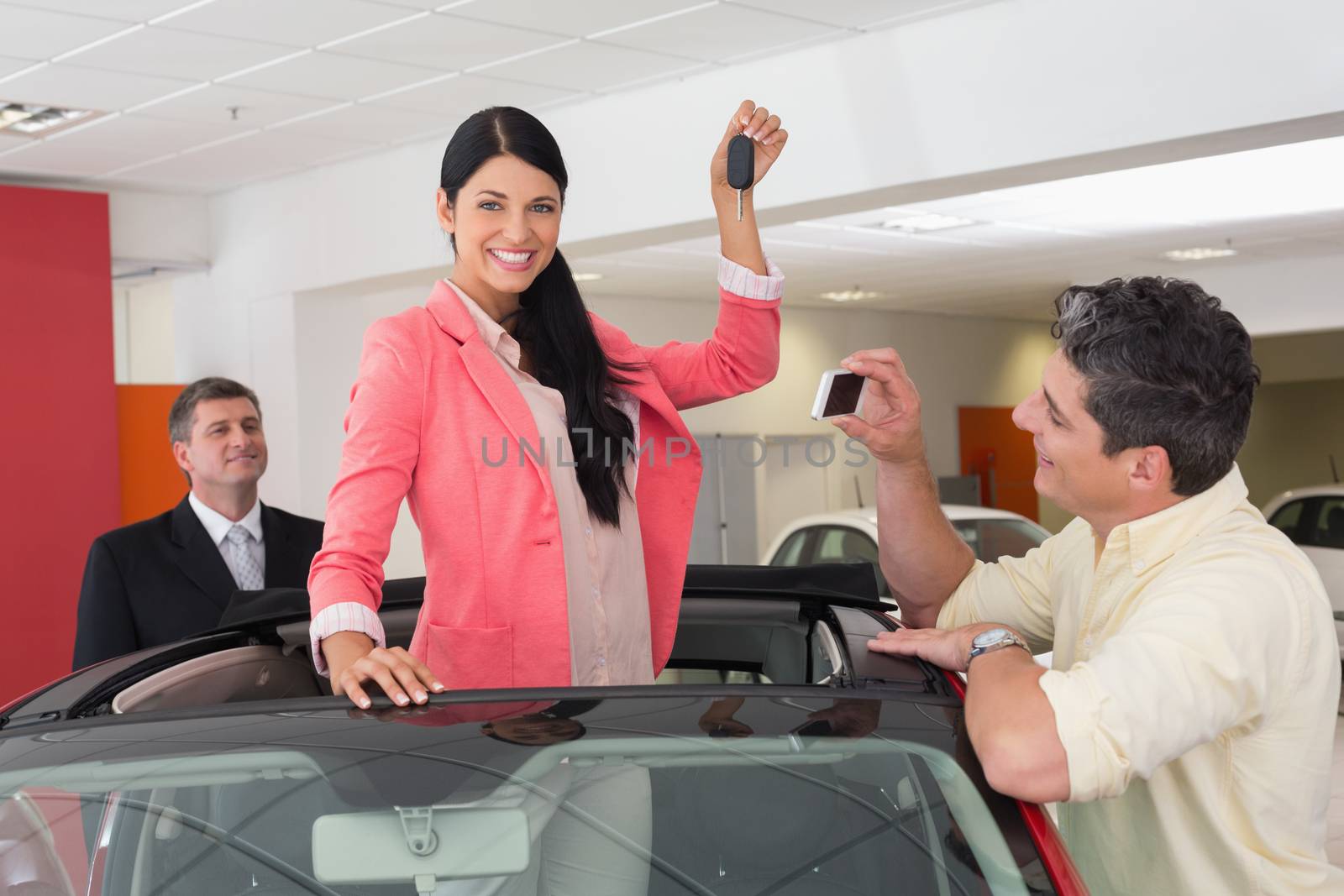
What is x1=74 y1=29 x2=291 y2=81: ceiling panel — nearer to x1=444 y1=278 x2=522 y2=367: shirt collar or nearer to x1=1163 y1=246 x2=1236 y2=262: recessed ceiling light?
x1=444 y1=278 x2=522 y2=367: shirt collar

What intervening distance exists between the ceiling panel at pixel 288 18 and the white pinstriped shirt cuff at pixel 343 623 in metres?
3.86

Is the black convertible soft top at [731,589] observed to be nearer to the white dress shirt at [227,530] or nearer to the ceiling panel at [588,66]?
the white dress shirt at [227,530]

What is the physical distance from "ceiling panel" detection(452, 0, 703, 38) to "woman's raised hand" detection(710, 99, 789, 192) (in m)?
3.11

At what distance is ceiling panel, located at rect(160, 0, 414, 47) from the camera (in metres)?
4.94

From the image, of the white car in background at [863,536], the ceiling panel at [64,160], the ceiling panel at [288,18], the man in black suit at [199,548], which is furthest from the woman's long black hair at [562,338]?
the ceiling panel at [64,160]

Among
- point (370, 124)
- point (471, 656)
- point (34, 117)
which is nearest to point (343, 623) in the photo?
point (471, 656)

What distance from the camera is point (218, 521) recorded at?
10.4 ft

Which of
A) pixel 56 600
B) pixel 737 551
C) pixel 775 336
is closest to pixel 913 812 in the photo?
pixel 775 336

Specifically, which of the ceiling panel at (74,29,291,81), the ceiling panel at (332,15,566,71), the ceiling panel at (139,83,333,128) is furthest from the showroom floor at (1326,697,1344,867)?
the ceiling panel at (139,83,333,128)

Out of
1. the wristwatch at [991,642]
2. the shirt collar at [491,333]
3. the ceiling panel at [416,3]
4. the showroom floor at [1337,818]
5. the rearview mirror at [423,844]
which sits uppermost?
the ceiling panel at [416,3]

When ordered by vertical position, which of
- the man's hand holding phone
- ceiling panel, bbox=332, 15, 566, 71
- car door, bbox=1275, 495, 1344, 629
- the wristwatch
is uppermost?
ceiling panel, bbox=332, 15, 566, 71

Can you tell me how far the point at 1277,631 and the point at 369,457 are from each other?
1022 mm

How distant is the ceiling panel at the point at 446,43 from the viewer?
5215mm

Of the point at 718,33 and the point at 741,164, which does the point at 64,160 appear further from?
the point at 741,164
